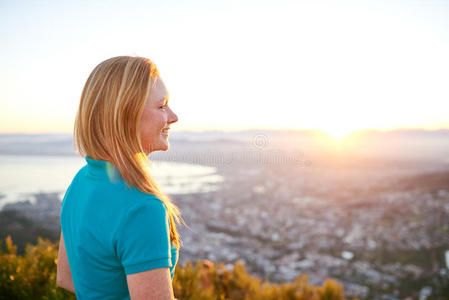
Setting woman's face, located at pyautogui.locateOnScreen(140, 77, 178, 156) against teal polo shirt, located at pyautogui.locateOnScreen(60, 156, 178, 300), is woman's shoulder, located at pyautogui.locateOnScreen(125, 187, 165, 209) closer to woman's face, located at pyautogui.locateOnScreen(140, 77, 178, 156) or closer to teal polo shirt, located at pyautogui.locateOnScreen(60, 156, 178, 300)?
teal polo shirt, located at pyautogui.locateOnScreen(60, 156, 178, 300)

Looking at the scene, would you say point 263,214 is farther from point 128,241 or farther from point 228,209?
point 128,241

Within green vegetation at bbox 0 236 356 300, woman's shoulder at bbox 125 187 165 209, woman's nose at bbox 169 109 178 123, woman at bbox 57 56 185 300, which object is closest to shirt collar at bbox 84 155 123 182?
woman at bbox 57 56 185 300

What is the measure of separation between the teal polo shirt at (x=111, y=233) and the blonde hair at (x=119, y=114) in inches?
1.9

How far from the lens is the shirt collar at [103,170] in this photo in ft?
3.16

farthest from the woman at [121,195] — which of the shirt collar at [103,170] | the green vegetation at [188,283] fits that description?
the green vegetation at [188,283]

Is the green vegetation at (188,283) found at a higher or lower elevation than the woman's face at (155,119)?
lower

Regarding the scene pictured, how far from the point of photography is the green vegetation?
307 centimetres

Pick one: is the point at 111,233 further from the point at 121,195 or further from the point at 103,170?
the point at 103,170

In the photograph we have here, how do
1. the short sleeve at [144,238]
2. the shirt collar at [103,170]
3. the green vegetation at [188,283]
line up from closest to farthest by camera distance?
the short sleeve at [144,238], the shirt collar at [103,170], the green vegetation at [188,283]

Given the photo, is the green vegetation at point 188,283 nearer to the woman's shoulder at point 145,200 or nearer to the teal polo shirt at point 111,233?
the teal polo shirt at point 111,233

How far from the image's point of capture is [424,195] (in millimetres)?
32812

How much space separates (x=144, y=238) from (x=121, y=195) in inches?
6.1

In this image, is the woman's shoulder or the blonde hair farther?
the blonde hair

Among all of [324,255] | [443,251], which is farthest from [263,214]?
[443,251]
